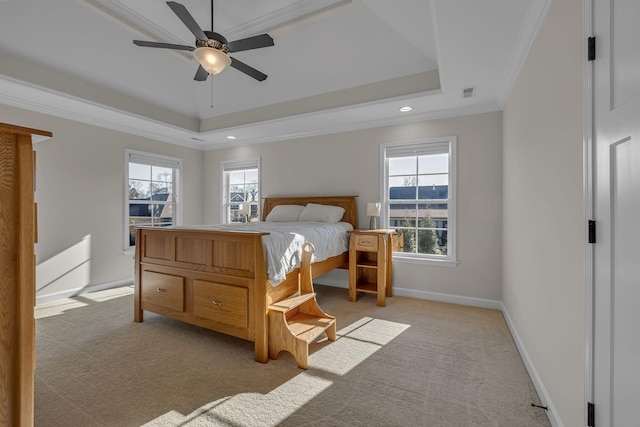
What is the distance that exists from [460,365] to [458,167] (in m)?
2.38

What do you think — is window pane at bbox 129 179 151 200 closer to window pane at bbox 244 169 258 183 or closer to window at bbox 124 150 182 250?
window at bbox 124 150 182 250

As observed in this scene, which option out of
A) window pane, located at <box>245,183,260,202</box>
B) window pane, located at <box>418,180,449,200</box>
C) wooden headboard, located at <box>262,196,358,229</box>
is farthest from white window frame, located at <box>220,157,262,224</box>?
window pane, located at <box>418,180,449,200</box>

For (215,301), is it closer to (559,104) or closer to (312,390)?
(312,390)

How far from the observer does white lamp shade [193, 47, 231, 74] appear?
230 centimetres

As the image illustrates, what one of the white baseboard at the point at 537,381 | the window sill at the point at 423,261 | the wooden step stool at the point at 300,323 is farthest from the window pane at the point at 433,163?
the wooden step stool at the point at 300,323

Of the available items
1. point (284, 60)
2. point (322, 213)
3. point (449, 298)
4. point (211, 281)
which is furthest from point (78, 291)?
point (449, 298)

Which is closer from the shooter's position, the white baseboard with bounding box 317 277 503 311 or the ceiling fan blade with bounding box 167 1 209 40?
the ceiling fan blade with bounding box 167 1 209 40

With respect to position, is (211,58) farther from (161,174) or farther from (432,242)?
(161,174)

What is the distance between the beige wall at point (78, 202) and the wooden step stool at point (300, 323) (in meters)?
3.32

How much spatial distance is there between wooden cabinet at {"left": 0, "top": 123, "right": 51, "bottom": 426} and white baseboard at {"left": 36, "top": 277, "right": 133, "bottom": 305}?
3.38 metres

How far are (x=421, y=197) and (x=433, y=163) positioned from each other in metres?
0.48

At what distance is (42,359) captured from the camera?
2234 millimetres

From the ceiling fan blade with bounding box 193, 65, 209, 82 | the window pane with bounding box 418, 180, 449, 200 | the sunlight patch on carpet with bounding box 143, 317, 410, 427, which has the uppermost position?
the ceiling fan blade with bounding box 193, 65, 209, 82

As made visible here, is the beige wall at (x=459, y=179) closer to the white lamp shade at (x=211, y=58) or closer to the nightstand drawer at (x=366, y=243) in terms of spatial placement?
the nightstand drawer at (x=366, y=243)
